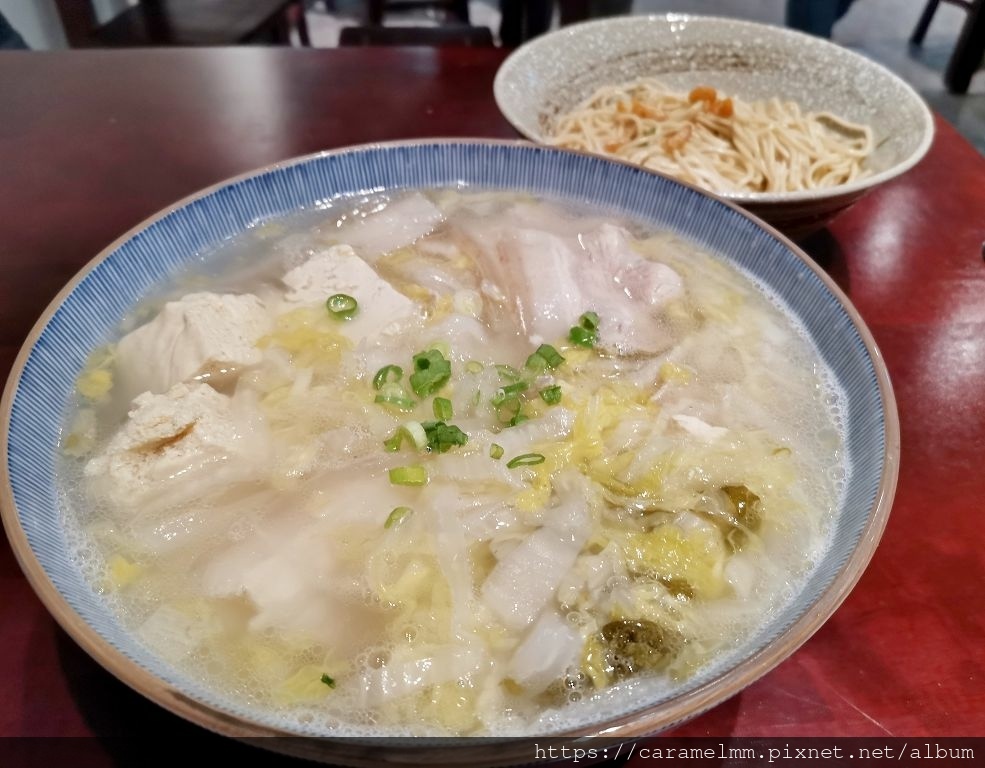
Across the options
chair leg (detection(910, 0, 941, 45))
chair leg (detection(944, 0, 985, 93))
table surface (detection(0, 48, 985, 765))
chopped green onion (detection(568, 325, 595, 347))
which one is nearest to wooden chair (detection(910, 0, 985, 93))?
chair leg (detection(944, 0, 985, 93))

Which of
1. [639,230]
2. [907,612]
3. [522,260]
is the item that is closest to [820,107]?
[639,230]

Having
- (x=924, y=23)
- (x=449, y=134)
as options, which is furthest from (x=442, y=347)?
(x=924, y=23)

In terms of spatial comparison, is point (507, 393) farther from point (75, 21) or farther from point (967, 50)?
point (967, 50)

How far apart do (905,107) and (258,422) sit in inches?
97.7

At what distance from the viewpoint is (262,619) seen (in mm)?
1242

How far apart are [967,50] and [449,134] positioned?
5260mm

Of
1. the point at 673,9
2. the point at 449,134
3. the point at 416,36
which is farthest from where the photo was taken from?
the point at 673,9

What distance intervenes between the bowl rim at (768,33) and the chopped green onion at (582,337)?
1.75ft

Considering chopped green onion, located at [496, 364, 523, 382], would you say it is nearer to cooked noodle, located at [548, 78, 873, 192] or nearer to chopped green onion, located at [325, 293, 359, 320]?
chopped green onion, located at [325, 293, 359, 320]

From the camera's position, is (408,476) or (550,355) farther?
(550,355)

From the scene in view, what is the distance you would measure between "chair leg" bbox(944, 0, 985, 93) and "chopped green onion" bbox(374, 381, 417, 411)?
19.6 ft

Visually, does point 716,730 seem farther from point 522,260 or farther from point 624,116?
point 624,116

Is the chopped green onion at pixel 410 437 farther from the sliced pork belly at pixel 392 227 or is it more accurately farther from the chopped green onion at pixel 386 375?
the sliced pork belly at pixel 392 227

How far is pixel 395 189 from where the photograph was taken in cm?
215
